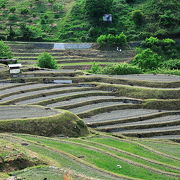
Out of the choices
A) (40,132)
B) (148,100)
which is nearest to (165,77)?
(148,100)

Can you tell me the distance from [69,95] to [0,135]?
2112cm

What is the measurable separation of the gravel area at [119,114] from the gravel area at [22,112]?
241 inches

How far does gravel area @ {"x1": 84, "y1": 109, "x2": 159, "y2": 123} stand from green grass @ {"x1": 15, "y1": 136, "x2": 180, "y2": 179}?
12.7 meters

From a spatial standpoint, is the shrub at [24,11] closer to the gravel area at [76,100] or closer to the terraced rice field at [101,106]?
the terraced rice field at [101,106]

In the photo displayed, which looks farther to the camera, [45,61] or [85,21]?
[85,21]

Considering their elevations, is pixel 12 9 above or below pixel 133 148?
above

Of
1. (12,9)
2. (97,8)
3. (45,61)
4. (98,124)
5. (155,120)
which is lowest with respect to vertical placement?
(155,120)

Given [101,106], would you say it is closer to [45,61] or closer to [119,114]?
[119,114]

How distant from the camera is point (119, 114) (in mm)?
53375

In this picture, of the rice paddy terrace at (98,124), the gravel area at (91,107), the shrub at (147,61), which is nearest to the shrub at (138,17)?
the shrub at (147,61)

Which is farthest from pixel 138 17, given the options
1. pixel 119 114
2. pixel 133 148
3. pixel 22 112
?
pixel 133 148

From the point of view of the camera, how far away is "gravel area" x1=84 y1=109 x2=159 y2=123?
2013 inches

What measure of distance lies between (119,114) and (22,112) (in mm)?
13305

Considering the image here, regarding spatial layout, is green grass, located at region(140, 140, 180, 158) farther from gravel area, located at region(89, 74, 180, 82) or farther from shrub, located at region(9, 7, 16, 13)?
shrub, located at region(9, 7, 16, 13)
